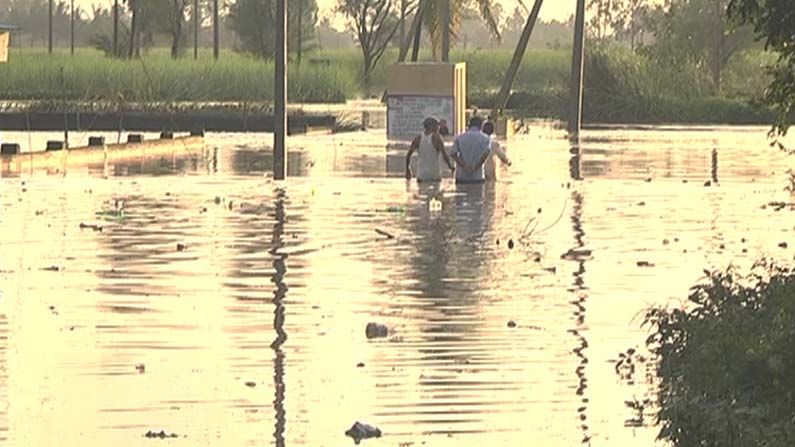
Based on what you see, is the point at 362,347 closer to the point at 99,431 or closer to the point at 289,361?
the point at 289,361

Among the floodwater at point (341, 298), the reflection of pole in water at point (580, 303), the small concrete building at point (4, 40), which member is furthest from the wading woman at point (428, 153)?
the small concrete building at point (4, 40)

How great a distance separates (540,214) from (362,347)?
49.0 ft

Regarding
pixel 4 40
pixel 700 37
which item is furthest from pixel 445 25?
pixel 4 40

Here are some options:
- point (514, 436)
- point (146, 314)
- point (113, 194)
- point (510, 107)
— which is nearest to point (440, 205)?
point (113, 194)

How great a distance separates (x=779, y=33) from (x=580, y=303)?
518 centimetres

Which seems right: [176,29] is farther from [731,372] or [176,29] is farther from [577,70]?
[731,372]

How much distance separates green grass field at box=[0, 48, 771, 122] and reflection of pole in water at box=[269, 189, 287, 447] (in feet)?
133

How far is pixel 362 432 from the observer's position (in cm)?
1405

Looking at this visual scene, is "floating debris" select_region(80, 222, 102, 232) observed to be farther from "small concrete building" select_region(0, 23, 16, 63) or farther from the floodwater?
"small concrete building" select_region(0, 23, 16, 63)

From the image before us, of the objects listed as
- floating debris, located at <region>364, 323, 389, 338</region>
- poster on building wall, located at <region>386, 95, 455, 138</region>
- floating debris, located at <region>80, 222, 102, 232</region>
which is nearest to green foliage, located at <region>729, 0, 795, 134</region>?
floating debris, located at <region>364, 323, 389, 338</region>

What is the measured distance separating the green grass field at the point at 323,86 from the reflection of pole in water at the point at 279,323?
4059 centimetres

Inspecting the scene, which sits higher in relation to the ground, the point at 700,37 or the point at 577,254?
the point at 700,37

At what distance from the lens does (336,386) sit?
52.6 ft

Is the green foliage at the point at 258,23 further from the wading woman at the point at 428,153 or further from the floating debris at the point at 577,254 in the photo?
the floating debris at the point at 577,254
